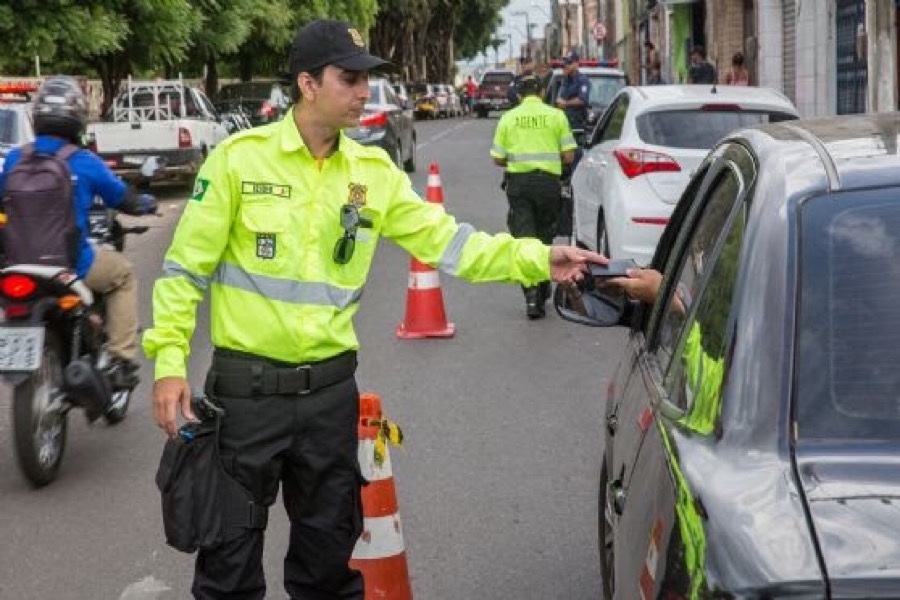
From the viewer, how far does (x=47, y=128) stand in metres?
7.12

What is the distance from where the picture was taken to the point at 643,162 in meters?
11.6

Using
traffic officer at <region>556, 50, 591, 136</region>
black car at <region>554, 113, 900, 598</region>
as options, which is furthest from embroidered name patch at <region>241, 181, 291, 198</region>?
traffic officer at <region>556, 50, 591, 136</region>

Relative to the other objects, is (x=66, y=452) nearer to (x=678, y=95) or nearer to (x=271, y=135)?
(x=271, y=135)

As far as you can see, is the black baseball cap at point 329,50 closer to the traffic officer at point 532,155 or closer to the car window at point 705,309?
the car window at point 705,309

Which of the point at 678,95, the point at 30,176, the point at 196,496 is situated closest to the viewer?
the point at 196,496

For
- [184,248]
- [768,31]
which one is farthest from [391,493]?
[768,31]

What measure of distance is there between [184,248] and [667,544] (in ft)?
6.02

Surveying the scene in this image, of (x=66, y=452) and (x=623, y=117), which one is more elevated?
(x=623, y=117)

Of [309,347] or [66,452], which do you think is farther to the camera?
[66,452]

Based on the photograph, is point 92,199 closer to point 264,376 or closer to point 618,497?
point 264,376

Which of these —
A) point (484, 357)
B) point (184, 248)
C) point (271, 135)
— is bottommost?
point (484, 357)

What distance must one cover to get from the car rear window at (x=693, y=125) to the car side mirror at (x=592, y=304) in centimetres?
726

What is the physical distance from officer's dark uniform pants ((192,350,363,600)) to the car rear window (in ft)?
25.4

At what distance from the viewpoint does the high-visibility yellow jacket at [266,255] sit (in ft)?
13.1
